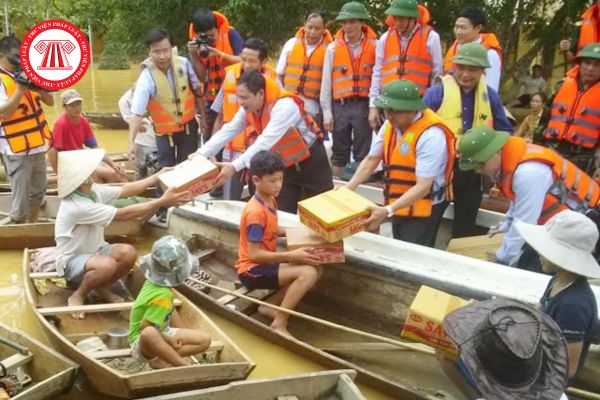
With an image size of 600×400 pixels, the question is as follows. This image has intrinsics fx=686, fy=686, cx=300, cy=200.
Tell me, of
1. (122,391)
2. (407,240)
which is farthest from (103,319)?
(407,240)

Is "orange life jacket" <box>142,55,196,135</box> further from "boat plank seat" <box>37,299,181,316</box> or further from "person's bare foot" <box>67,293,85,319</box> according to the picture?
"boat plank seat" <box>37,299,181,316</box>

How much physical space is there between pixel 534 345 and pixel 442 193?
2.45 meters

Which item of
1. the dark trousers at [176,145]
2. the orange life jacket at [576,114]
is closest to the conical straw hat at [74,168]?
the dark trousers at [176,145]

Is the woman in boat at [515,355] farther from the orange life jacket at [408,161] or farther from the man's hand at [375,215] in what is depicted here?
the orange life jacket at [408,161]

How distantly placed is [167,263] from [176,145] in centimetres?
317

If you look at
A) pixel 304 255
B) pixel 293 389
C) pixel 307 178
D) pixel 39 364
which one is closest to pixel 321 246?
pixel 304 255

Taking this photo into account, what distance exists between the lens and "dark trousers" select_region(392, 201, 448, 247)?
4766 millimetres

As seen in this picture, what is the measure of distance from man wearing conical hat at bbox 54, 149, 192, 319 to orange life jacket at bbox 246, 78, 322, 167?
0.91 meters

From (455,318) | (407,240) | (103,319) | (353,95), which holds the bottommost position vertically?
(103,319)

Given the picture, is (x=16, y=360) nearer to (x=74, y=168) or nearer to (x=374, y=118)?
(x=74, y=168)

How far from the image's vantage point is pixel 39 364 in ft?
12.8

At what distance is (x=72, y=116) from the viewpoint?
6566mm

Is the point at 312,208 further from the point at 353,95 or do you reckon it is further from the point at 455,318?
the point at 353,95

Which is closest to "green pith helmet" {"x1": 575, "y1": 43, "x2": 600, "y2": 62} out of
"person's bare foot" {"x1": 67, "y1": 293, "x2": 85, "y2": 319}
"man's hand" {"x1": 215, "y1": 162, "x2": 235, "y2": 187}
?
"man's hand" {"x1": 215, "y1": 162, "x2": 235, "y2": 187}
